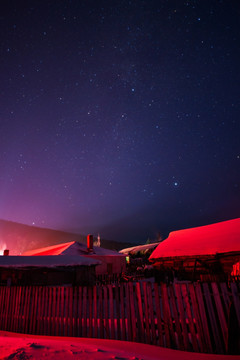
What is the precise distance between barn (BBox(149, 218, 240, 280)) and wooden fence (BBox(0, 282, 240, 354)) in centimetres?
838

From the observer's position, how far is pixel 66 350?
440 centimetres

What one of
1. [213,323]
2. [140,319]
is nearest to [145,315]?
[140,319]

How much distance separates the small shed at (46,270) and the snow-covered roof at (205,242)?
5.88 meters

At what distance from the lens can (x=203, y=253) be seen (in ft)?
48.2

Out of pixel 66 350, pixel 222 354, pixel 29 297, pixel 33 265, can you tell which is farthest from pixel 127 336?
pixel 33 265

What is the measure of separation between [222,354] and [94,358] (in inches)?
109

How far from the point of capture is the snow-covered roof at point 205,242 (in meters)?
14.2

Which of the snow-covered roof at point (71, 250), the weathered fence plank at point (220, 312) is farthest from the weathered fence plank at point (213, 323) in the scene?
the snow-covered roof at point (71, 250)

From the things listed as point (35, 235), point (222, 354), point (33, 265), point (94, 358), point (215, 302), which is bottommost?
point (222, 354)

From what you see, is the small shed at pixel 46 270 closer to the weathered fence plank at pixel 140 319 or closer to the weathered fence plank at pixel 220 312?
the weathered fence plank at pixel 140 319

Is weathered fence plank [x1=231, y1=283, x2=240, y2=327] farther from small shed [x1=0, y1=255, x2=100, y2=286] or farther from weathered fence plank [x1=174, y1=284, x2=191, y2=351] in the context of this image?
small shed [x1=0, y1=255, x2=100, y2=286]

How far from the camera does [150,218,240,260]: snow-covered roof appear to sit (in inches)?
560

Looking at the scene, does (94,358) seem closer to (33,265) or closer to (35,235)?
(33,265)

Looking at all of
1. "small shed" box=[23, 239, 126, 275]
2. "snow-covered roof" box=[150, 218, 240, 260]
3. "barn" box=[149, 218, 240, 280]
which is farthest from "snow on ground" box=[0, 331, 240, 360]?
"small shed" box=[23, 239, 126, 275]
